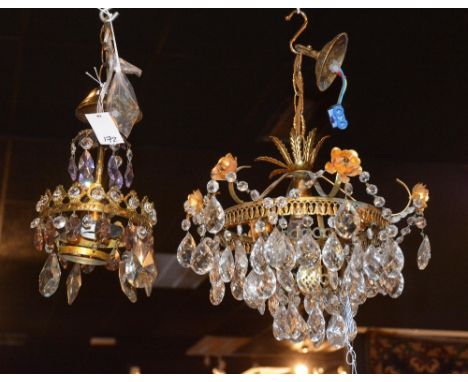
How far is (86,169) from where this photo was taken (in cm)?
207

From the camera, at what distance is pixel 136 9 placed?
7.75ft

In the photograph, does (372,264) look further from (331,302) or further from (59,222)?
(59,222)

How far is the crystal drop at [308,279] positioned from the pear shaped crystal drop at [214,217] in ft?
0.72

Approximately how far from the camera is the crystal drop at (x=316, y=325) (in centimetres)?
196

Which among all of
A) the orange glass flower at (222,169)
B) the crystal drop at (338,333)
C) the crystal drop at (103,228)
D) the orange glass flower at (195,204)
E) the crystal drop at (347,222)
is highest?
the orange glass flower at (222,169)

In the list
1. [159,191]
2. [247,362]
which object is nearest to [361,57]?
[159,191]

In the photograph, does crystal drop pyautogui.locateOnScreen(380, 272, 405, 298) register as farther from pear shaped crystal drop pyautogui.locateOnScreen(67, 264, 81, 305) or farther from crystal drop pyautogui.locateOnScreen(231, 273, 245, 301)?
pear shaped crystal drop pyautogui.locateOnScreen(67, 264, 81, 305)

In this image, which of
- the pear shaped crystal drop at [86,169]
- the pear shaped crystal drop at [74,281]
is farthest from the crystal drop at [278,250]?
the pear shaped crystal drop at [74,281]

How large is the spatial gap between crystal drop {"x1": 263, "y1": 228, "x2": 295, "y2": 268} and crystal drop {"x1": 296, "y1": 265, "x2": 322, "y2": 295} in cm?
12

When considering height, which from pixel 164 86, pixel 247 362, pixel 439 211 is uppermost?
pixel 164 86

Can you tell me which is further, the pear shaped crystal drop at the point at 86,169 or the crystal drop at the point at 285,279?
the pear shaped crystal drop at the point at 86,169

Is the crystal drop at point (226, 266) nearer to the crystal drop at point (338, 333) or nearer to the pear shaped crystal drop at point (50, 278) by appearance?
the crystal drop at point (338, 333)

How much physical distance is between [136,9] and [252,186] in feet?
3.67

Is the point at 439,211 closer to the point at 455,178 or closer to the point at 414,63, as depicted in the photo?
the point at 455,178
